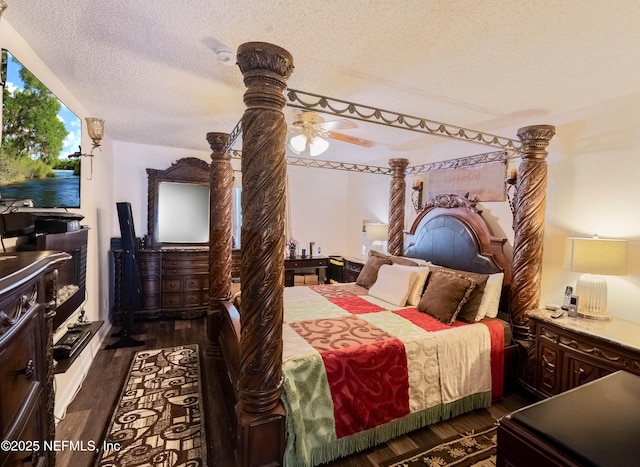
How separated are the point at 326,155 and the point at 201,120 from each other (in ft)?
6.99

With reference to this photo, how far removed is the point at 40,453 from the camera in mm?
1188

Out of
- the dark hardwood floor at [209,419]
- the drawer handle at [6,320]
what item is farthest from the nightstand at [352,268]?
the drawer handle at [6,320]

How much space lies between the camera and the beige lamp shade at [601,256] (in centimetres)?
212

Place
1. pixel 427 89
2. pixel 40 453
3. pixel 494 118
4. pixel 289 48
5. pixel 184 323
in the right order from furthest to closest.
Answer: pixel 184 323 < pixel 494 118 < pixel 427 89 < pixel 289 48 < pixel 40 453

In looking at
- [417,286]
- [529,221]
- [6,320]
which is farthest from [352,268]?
[6,320]

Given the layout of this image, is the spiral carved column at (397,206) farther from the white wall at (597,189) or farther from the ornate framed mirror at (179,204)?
the ornate framed mirror at (179,204)

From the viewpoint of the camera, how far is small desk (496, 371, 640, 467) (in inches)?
29.4

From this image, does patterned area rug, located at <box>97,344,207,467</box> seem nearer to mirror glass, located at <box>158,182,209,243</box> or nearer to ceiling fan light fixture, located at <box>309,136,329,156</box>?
mirror glass, located at <box>158,182,209,243</box>

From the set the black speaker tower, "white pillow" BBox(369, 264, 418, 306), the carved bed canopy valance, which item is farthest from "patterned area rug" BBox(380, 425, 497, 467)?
the black speaker tower

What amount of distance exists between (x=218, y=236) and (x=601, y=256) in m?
3.37

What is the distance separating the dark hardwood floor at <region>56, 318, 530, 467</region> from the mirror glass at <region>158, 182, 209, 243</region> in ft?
6.22

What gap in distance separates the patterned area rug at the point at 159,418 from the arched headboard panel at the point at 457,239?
2882mm

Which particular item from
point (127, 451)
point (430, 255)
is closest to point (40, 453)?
point (127, 451)

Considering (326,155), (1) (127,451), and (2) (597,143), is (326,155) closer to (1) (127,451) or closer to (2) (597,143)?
(2) (597,143)
